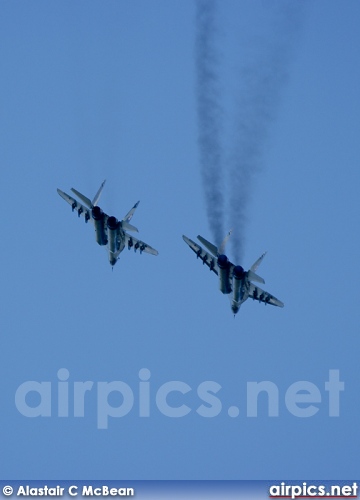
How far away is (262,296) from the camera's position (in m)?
62.1

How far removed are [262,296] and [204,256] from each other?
448 cm

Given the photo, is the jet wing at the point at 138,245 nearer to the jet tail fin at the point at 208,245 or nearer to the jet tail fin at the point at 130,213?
the jet tail fin at the point at 130,213

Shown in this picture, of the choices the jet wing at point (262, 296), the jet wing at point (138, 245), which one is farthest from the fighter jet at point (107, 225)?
the jet wing at point (262, 296)

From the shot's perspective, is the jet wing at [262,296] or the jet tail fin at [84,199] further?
the jet wing at [262,296]

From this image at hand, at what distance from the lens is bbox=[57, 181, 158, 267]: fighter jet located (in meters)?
58.8

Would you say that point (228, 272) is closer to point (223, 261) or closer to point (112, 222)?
point (223, 261)

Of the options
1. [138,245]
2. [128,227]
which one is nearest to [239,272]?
[128,227]

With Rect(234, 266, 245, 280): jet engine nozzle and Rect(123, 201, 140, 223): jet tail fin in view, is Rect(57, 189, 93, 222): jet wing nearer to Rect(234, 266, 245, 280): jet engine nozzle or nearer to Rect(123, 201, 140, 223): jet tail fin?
Rect(123, 201, 140, 223): jet tail fin

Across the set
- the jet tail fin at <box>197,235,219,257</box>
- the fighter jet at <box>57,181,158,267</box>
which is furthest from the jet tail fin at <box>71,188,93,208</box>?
the jet tail fin at <box>197,235,219,257</box>

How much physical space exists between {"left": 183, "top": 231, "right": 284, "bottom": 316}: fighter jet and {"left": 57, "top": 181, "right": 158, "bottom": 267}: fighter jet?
3.02m

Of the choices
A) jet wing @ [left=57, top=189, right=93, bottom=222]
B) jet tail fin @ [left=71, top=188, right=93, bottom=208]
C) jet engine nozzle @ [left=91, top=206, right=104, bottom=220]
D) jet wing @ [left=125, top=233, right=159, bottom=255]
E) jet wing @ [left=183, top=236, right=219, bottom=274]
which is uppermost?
jet wing @ [left=57, top=189, right=93, bottom=222]

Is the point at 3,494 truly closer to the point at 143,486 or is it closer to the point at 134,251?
the point at 143,486

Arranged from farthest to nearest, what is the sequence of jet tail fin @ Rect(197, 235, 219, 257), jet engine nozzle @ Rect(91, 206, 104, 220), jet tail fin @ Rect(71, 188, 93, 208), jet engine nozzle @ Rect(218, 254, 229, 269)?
1. jet tail fin @ Rect(71, 188, 93, 208)
2. jet engine nozzle @ Rect(91, 206, 104, 220)
3. jet engine nozzle @ Rect(218, 254, 229, 269)
4. jet tail fin @ Rect(197, 235, 219, 257)

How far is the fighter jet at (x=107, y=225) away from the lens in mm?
58812
